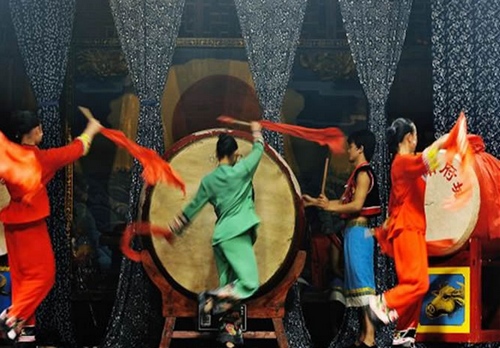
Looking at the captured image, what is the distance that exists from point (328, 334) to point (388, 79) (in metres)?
2.07

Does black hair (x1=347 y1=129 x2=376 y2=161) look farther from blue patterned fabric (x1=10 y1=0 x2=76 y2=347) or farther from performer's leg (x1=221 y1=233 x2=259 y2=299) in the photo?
blue patterned fabric (x1=10 y1=0 x2=76 y2=347)

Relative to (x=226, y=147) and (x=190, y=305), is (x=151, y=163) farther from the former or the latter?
(x=190, y=305)

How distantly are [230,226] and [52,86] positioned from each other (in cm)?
216

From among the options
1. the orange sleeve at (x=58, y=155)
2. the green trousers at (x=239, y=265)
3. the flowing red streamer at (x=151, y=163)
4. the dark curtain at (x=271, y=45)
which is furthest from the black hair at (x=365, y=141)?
the orange sleeve at (x=58, y=155)

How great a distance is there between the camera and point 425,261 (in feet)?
28.6

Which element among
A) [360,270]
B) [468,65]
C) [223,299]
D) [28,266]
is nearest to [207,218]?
[223,299]

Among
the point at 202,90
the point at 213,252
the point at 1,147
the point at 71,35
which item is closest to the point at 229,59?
the point at 202,90

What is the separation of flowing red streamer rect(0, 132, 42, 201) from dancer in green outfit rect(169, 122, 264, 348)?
1.00m

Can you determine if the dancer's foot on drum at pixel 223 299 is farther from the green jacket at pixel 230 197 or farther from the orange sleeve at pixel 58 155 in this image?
the orange sleeve at pixel 58 155

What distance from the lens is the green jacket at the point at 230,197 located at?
8750 mm

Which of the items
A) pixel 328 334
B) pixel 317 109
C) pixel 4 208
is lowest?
pixel 328 334

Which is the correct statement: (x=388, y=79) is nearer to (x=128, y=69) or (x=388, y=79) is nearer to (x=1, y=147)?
(x=128, y=69)

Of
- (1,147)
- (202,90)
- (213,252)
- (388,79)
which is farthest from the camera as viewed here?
(202,90)

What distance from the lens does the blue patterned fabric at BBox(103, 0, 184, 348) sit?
9.87 meters
